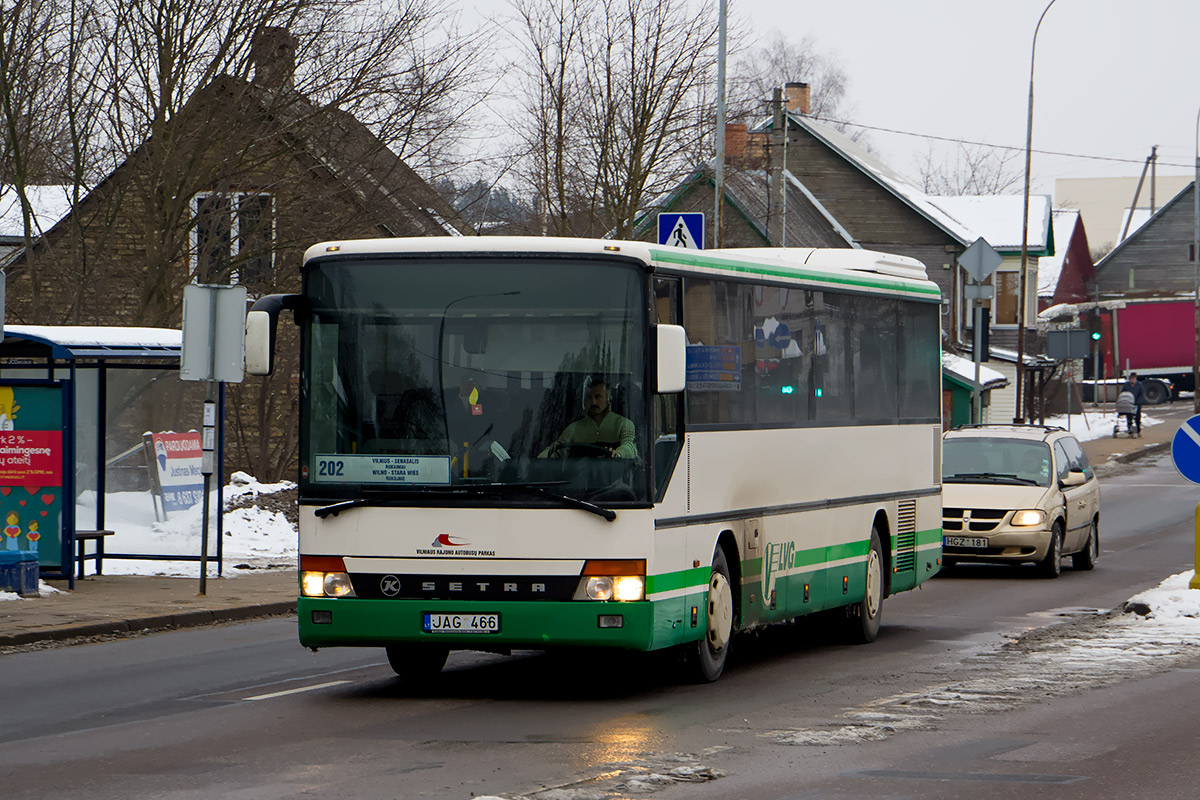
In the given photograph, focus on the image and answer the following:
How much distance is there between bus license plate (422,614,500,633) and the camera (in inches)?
429

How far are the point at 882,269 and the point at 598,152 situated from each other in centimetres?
2363

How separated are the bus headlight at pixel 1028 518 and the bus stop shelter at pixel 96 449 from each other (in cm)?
906

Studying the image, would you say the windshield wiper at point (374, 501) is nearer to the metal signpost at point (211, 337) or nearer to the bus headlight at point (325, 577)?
the bus headlight at point (325, 577)

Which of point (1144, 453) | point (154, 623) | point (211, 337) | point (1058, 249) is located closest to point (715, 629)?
point (154, 623)

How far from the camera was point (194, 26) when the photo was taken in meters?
27.1

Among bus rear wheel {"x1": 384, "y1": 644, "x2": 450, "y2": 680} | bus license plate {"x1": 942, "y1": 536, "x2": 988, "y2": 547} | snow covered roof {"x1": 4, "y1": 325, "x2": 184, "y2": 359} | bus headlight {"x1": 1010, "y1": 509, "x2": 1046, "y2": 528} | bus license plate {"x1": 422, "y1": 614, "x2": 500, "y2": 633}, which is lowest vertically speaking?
bus rear wheel {"x1": 384, "y1": 644, "x2": 450, "y2": 680}

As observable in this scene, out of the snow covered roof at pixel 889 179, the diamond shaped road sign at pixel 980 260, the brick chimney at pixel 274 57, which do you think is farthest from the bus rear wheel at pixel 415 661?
the snow covered roof at pixel 889 179

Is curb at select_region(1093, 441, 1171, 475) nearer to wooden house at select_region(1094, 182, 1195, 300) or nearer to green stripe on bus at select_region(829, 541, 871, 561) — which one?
green stripe on bus at select_region(829, 541, 871, 561)

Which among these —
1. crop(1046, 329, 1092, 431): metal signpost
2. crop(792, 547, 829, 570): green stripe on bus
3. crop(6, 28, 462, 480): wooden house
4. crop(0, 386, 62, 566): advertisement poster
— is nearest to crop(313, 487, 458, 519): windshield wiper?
crop(792, 547, 829, 570): green stripe on bus

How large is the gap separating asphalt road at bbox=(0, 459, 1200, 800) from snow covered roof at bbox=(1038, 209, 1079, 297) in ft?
264

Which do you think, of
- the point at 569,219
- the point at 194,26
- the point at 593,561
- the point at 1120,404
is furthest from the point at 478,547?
the point at 1120,404

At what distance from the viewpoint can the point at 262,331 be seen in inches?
441

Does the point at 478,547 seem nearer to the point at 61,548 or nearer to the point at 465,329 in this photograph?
the point at 465,329

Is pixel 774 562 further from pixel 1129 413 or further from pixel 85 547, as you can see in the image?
pixel 1129 413
